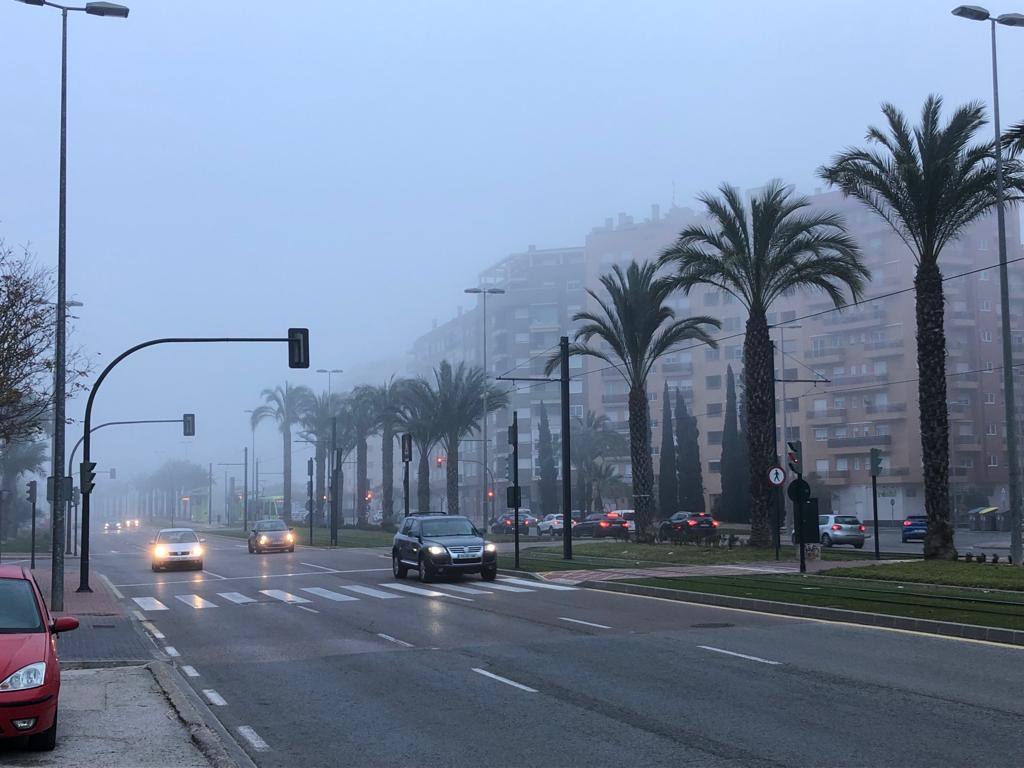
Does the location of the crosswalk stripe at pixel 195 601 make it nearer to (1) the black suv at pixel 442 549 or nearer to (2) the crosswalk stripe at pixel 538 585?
(1) the black suv at pixel 442 549

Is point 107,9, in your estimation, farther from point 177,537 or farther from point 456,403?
point 456,403

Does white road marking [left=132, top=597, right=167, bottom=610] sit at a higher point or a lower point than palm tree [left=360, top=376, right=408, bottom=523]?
lower

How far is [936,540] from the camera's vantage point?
28938 millimetres

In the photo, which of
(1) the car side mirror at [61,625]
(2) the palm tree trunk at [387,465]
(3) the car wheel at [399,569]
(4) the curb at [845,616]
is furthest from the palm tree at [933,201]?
(2) the palm tree trunk at [387,465]

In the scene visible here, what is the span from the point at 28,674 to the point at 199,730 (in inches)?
59.9

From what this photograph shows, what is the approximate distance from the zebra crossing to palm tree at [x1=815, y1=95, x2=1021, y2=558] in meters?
10.3

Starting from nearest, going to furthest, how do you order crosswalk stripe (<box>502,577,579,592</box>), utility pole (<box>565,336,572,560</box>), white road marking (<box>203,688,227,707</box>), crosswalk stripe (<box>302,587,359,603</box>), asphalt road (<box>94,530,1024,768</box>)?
asphalt road (<box>94,530,1024,768</box>) → white road marking (<box>203,688,227,707</box>) → crosswalk stripe (<box>302,587,359,603</box>) → crosswalk stripe (<box>502,577,579,592</box>) → utility pole (<box>565,336,572,560</box>)

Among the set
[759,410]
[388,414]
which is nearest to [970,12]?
[759,410]

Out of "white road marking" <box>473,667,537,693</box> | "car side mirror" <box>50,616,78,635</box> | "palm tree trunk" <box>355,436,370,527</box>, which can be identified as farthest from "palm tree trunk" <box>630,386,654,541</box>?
"palm tree trunk" <box>355,436,370,527</box>

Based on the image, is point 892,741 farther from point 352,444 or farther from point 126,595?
point 352,444

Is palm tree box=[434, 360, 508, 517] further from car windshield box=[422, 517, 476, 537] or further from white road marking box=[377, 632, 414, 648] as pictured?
white road marking box=[377, 632, 414, 648]

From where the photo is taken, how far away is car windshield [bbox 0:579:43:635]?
9.62m

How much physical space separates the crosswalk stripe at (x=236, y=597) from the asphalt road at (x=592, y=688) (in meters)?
3.39

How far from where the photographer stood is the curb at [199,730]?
848 centimetres
